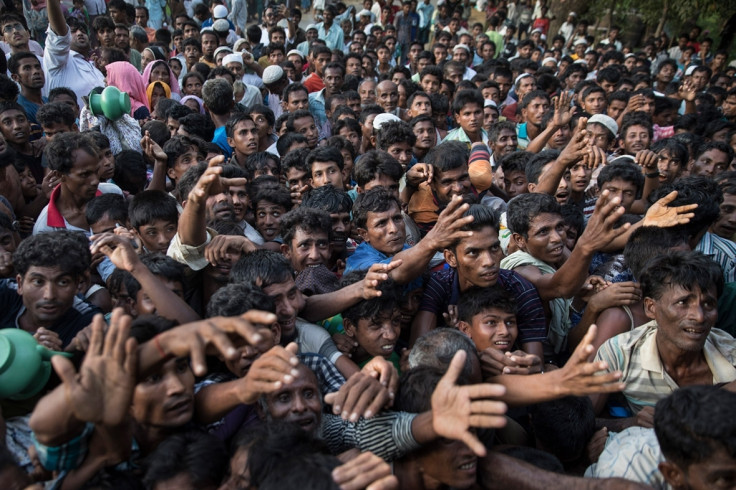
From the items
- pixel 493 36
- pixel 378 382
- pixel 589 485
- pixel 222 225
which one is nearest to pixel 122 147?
pixel 222 225

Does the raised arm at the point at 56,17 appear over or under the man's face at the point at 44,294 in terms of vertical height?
over

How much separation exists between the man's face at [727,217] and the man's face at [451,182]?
198cm

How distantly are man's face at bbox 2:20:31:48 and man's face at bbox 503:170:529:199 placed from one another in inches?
237

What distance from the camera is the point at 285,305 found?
306cm

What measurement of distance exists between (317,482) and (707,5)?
17946mm

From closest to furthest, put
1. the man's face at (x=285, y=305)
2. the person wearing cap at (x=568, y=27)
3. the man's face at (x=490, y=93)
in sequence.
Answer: the man's face at (x=285, y=305), the man's face at (x=490, y=93), the person wearing cap at (x=568, y=27)

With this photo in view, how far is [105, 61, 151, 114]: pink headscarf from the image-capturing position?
7.04 m

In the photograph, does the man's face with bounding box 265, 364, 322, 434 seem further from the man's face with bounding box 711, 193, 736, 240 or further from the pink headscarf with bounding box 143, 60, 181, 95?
the pink headscarf with bounding box 143, 60, 181, 95

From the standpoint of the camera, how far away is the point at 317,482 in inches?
67.3

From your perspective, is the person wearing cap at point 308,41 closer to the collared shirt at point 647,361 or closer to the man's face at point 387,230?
the man's face at point 387,230

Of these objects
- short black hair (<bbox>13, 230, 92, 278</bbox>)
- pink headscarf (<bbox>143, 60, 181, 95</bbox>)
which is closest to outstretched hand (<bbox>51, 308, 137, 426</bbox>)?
short black hair (<bbox>13, 230, 92, 278</bbox>)

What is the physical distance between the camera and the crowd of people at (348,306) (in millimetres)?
1975

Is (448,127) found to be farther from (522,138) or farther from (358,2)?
(358,2)

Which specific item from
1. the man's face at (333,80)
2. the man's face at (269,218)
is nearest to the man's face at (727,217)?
the man's face at (269,218)
